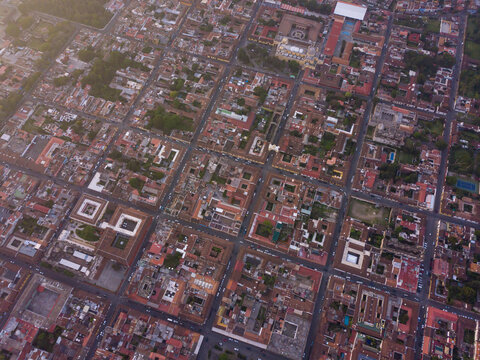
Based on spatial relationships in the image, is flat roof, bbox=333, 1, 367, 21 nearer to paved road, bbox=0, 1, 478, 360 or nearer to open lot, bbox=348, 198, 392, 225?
paved road, bbox=0, 1, 478, 360

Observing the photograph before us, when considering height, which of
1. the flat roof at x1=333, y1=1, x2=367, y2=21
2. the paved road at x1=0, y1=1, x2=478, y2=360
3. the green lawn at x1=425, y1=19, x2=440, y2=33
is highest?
the green lawn at x1=425, y1=19, x2=440, y2=33

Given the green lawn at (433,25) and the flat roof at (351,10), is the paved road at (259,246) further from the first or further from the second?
the flat roof at (351,10)

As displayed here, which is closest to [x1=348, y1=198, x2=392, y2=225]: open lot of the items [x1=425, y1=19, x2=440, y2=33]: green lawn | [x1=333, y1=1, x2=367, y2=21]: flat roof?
[x1=333, y1=1, x2=367, y2=21]: flat roof

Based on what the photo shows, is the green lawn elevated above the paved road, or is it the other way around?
the green lawn

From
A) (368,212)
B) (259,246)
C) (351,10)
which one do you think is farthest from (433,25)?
(259,246)

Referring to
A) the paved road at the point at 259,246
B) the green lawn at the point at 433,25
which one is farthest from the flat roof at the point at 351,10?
the paved road at the point at 259,246

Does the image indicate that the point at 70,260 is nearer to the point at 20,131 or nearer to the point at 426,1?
the point at 20,131

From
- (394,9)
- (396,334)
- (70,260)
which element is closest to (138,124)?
(70,260)

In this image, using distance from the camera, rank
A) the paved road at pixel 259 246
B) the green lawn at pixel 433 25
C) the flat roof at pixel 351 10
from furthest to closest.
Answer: the flat roof at pixel 351 10, the green lawn at pixel 433 25, the paved road at pixel 259 246

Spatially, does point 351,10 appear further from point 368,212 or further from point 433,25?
point 368,212
